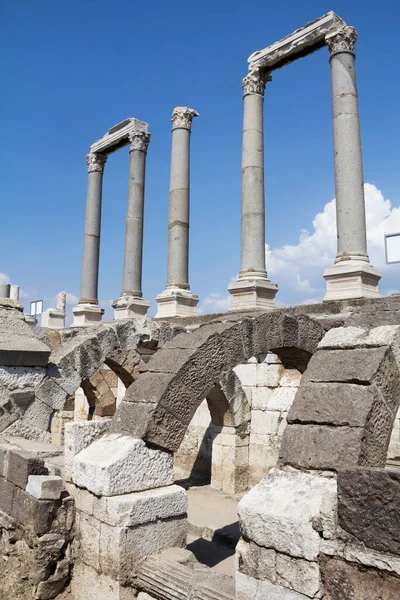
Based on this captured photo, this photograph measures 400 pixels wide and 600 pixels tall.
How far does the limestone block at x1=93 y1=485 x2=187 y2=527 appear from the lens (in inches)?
139

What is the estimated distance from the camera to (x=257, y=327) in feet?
16.0

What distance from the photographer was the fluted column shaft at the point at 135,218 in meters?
17.3

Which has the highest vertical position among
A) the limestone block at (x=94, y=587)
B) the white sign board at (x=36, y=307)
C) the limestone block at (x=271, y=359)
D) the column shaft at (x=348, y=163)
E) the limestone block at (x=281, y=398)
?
the column shaft at (x=348, y=163)

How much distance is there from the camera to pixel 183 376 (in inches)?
164

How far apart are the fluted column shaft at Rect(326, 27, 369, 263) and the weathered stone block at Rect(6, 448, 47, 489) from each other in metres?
8.28

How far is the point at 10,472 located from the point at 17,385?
6.45ft

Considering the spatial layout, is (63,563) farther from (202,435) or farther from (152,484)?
(202,435)

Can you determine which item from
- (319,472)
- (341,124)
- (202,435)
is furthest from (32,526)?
(341,124)

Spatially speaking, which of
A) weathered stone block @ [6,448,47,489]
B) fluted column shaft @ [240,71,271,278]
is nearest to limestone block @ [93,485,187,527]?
weathered stone block @ [6,448,47,489]

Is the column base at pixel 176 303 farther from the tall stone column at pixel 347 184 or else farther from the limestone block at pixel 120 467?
the limestone block at pixel 120 467

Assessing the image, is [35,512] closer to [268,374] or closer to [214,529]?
[214,529]

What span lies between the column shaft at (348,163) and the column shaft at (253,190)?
86.7 inches

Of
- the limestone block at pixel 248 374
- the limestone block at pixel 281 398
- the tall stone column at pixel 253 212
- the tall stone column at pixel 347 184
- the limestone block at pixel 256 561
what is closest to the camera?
the limestone block at pixel 256 561

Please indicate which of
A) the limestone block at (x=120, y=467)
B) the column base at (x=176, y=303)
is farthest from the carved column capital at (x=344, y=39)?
the limestone block at (x=120, y=467)
